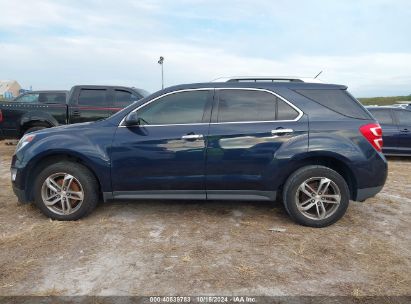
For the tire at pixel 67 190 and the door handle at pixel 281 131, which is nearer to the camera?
→ the door handle at pixel 281 131

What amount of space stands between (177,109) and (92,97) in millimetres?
5304

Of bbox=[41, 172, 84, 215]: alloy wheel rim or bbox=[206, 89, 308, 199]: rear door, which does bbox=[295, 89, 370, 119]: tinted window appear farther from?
bbox=[41, 172, 84, 215]: alloy wheel rim

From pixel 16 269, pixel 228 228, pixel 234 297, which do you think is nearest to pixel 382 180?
pixel 228 228

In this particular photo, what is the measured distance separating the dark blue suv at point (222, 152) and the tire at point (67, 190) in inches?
0.5

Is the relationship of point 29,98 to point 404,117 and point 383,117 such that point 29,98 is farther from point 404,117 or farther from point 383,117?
point 404,117

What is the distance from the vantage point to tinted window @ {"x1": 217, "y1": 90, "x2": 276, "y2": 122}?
167 inches

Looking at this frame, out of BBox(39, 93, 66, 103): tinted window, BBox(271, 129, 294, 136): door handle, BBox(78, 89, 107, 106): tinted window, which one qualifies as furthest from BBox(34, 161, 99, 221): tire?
BBox(39, 93, 66, 103): tinted window

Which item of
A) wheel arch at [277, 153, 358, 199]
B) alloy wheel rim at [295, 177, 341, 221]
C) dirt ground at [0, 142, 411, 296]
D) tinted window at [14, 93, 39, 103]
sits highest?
tinted window at [14, 93, 39, 103]

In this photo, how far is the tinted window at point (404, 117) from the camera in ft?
29.2

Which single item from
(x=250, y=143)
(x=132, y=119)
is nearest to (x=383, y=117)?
(x=250, y=143)

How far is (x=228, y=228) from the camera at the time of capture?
416 cm

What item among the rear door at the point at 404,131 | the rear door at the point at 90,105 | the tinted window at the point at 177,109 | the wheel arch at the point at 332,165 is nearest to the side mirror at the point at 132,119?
the tinted window at the point at 177,109

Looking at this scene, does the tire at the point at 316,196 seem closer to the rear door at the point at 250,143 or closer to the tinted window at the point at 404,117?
the rear door at the point at 250,143

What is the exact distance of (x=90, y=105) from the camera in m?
8.84
